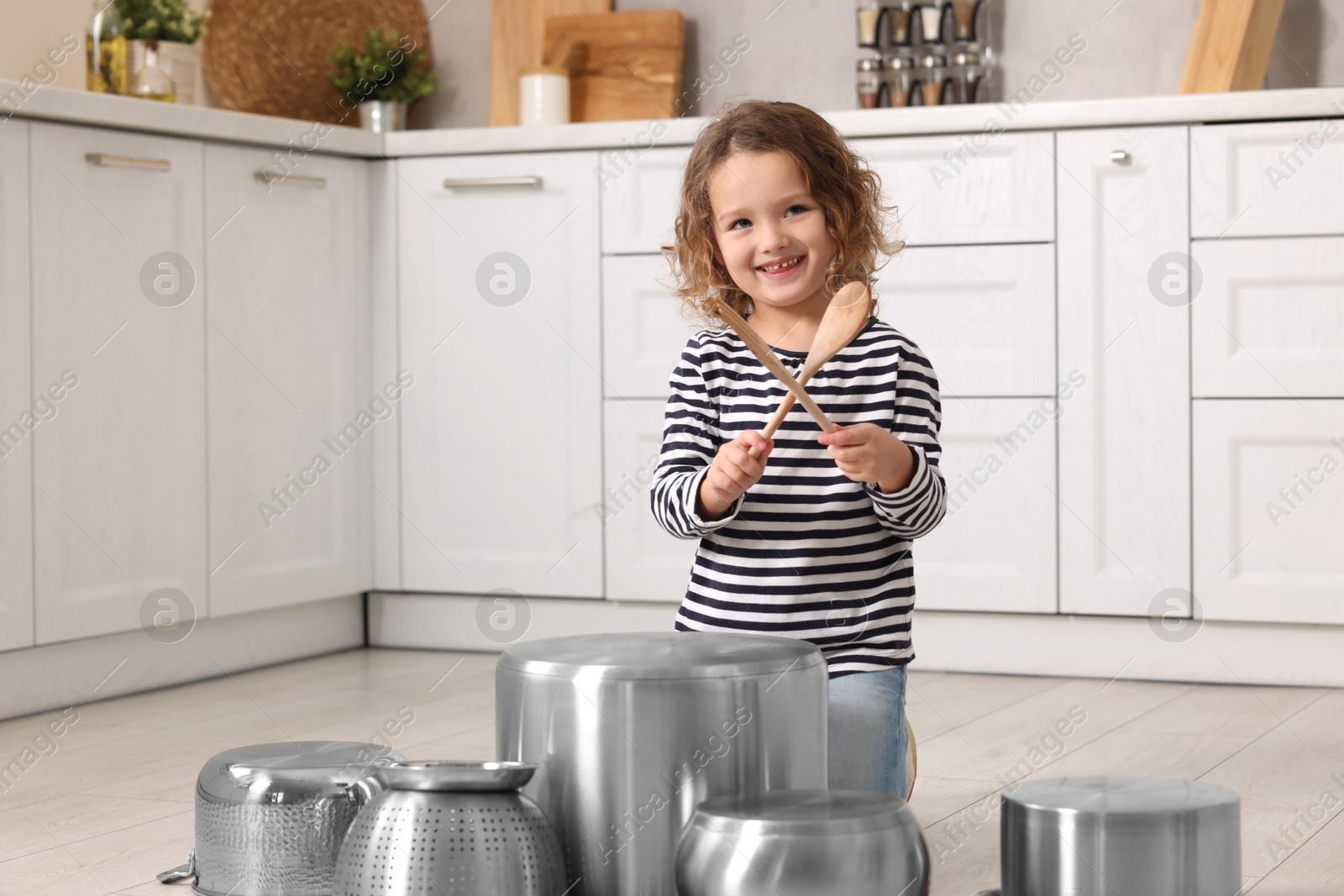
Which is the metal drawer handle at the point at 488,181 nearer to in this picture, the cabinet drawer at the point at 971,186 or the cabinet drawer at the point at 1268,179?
the cabinet drawer at the point at 971,186

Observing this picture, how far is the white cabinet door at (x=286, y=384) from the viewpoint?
2244 millimetres

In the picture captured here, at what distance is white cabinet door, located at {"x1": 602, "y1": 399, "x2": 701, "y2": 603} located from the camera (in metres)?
2.35

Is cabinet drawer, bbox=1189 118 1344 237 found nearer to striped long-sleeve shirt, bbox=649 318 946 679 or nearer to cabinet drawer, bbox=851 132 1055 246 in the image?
cabinet drawer, bbox=851 132 1055 246

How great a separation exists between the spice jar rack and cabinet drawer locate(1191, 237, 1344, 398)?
57 centimetres

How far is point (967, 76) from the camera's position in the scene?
2531 mm

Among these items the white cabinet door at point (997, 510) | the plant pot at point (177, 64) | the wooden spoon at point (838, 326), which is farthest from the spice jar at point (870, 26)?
the wooden spoon at point (838, 326)

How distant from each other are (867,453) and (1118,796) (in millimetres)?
295

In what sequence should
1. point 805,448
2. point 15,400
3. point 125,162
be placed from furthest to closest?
point 125,162 → point 15,400 → point 805,448

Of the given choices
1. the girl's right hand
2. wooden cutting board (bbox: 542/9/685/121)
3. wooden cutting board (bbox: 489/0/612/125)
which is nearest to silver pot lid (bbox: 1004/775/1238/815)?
the girl's right hand

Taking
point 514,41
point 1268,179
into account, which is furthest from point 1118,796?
point 514,41

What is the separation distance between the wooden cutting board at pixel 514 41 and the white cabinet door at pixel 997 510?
1.02m

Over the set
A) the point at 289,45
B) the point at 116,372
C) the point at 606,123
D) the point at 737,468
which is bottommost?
the point at 737,468

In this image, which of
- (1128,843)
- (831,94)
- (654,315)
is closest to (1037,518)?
(654,315)

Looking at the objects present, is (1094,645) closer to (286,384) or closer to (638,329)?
(638,329)
